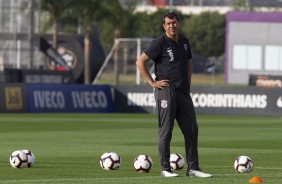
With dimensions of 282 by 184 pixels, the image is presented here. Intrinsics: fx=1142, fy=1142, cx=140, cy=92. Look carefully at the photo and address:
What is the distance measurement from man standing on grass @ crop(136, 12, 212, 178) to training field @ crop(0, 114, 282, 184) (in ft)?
1.90

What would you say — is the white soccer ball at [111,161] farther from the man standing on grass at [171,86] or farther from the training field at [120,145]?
the man standing on grass at [171,86]

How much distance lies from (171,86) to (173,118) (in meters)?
0.51

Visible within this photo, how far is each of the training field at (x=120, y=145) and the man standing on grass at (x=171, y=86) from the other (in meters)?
0.58

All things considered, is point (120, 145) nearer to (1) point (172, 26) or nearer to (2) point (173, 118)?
(2) point (173, 118)

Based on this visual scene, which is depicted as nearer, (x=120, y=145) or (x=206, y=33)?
(x=120, y=145)

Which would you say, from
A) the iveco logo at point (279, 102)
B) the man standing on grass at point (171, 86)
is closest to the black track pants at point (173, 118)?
the man standing on grass at point (171, 86)

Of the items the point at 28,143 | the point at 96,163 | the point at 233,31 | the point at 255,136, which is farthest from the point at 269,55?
the point at 96,163

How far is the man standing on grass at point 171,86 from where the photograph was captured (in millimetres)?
18141

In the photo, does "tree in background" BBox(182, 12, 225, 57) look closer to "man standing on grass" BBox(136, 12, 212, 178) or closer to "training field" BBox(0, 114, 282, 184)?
"training field" BBox(0, 114, 282, 184)

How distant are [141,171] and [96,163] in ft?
8.52

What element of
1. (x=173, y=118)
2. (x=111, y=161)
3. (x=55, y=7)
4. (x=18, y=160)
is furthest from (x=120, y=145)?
(x=55, y=7)

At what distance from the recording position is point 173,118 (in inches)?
718

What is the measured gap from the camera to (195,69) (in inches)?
4313

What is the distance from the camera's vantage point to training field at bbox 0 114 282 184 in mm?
18484
